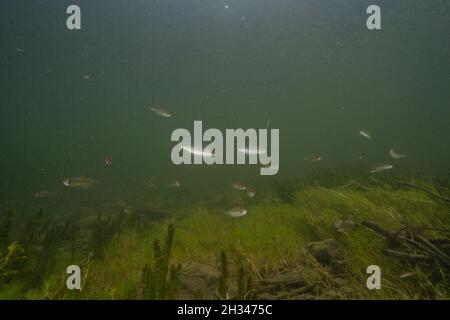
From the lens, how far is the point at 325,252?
11.6 feet

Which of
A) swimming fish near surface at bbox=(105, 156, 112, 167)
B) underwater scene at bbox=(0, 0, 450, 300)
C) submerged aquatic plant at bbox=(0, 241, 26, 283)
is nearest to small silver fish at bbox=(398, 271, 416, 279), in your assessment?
underwater scene at bbox=(0, 0, 450, 300)

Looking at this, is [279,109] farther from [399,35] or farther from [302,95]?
[399,35]

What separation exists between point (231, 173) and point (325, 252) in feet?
97.0

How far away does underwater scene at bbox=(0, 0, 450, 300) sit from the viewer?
3.18 metres

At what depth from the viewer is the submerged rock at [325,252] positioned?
11.5ft

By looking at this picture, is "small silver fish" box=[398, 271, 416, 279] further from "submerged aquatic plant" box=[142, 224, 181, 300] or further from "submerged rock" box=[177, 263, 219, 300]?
"submerged aquatic plant" box=[142, 224, 181, 300]

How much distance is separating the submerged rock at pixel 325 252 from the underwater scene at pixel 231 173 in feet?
0.11

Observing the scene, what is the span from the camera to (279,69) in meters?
46.6

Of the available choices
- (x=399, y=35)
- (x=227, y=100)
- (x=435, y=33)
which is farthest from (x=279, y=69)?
(x=227, y=100)

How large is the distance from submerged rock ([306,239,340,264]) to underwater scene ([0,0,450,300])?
0.03 meters

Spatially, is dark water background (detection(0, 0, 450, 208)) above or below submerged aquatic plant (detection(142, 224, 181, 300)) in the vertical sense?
above

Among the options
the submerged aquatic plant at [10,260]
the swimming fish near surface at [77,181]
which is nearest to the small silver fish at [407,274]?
the submerged aquatic plant at [10,260]

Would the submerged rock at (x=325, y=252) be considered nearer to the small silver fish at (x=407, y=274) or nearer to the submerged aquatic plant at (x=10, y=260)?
the small silver fish at (x=407, y=274)
